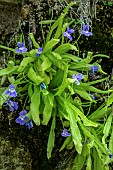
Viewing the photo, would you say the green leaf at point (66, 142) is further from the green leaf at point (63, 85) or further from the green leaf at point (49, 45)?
the green leaf at point (49, 45)

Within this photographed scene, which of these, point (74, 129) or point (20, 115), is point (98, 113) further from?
point (20, 115)

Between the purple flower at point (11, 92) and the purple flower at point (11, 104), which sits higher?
the purple flower at point (11, 92)

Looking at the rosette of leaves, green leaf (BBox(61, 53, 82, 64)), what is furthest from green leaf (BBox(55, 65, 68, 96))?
green leaf (BBox(61, 53, 82, 64))

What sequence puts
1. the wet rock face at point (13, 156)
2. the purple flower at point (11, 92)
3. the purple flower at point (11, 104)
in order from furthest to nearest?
the wet rock face at point (13, 156), the purple flower at point (11, 104), the purple flower at point (11, 92)

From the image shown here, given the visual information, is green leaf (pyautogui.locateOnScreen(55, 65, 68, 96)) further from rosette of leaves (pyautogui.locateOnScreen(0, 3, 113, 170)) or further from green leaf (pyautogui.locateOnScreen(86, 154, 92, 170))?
green leaf (pyautogui.locateOnScreen(86, 154, 92, 170))

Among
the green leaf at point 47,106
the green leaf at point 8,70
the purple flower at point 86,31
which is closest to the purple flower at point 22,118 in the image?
the green leaf at point 47,106

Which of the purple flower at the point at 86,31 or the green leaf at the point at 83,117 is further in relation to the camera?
the purple flower at the point at 86,31

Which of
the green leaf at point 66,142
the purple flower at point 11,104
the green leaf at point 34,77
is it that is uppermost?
the green leaf at point 34,77
